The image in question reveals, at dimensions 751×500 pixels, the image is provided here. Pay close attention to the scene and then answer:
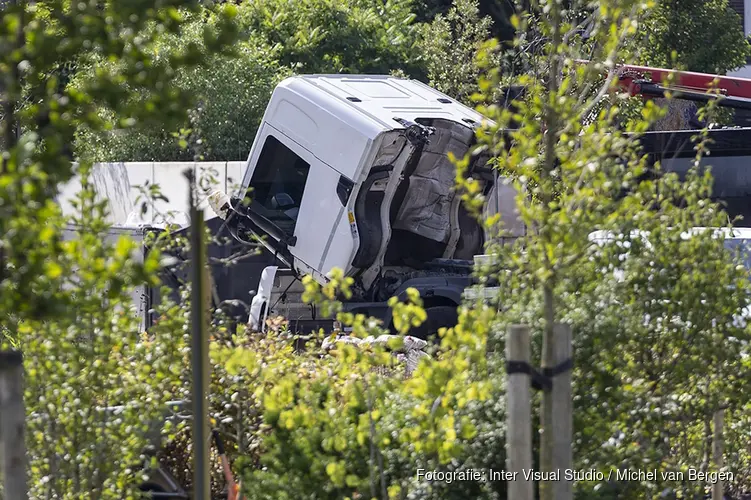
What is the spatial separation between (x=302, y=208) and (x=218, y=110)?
1042 cm

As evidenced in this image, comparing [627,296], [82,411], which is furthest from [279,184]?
[82,411]

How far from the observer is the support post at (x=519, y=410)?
3.78 meters

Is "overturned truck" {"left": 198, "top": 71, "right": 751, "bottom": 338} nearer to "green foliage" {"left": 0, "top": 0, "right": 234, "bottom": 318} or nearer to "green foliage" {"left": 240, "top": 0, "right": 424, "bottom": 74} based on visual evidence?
"green foliage" {"left": 0, "top": 0, "right": 234, "bottom": 318}

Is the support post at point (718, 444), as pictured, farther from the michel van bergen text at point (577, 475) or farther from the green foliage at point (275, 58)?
the green foliage at point (275, 58)

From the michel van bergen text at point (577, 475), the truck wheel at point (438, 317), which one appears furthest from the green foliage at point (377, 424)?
the truck wheel at point (438, 317)

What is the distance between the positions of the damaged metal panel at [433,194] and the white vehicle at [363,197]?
0.04 feet

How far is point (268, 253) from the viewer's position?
13000 mm

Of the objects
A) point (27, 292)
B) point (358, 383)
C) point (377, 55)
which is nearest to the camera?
point (27, 292)

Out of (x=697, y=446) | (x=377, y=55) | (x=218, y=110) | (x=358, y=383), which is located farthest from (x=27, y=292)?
(x=377, y=55)

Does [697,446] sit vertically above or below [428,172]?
below

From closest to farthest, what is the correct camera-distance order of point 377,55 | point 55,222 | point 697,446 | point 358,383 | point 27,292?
point 27,292 < point 55,222 < point 358,383 < point 697,446 < point 377,55

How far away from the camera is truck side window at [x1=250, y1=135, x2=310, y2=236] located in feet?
39.6

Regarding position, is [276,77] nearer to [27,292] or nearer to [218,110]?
[218,110]

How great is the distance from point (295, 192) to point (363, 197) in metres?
0.98
